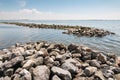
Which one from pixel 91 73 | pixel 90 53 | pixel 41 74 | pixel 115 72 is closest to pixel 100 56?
pixel 90 53

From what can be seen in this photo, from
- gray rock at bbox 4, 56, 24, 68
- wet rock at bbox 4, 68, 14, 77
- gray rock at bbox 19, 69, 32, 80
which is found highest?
gray rock at bbox 4, 56, 24, 68

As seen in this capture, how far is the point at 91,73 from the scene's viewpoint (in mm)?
12961

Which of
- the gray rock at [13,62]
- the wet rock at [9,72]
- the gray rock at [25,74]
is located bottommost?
the wet rock at [9,72]

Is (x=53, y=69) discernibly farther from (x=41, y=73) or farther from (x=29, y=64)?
(x=29, y=64)

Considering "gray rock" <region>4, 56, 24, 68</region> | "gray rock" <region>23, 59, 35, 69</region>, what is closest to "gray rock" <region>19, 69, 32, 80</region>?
"gray rock" <region>23, 59, 35, 69</region>

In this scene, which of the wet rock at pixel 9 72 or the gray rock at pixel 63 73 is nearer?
the gray rock at pixel 63 73

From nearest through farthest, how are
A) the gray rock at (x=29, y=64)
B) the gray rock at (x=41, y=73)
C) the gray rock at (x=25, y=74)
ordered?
the gray rock at (x=25, y=74), the gray rock at (x=41, y=73), the gray rock at (x=29, y=64)

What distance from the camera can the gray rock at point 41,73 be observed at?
11.9 metres

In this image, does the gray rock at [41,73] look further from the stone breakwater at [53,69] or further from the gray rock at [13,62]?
the gray rock at [13,62]

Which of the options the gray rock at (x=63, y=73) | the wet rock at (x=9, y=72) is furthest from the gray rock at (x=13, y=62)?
the gray rock at (x=63, y=73)

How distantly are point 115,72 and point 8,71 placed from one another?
8151mm

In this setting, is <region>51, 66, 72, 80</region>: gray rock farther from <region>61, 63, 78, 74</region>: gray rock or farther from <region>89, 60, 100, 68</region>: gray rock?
<region>89, 60, 100, 68</region>: gray rock

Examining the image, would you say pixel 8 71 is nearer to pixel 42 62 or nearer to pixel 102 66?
pixel 42 62

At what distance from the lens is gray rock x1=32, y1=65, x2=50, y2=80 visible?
11.9 meters
